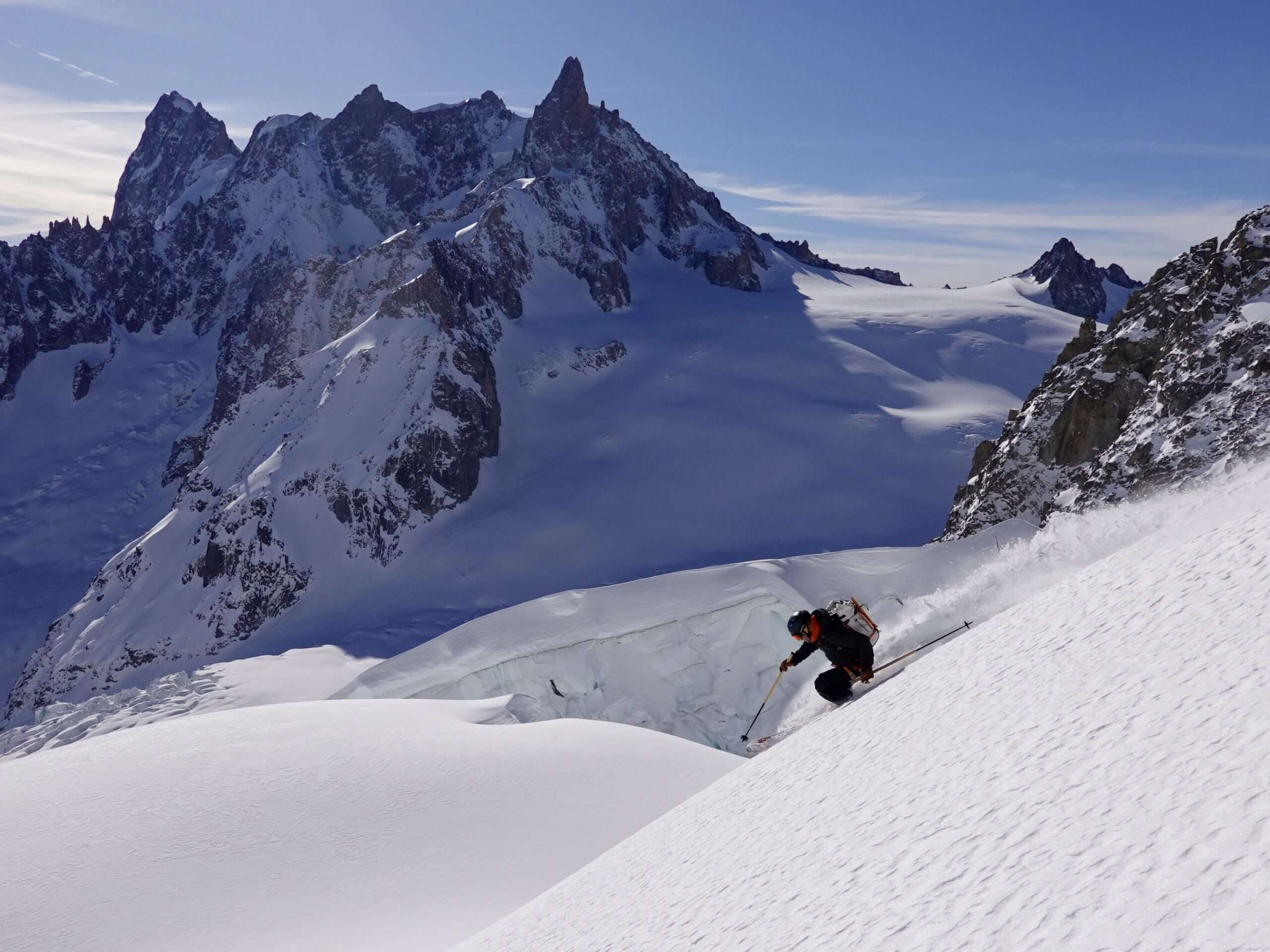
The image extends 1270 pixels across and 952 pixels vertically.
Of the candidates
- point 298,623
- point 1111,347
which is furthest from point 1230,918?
point 298,623

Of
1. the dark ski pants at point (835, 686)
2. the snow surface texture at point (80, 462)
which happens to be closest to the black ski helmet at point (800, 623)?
the dark ski pants at point (835, 686)

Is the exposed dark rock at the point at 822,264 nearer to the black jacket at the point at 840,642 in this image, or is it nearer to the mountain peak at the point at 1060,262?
the mountain peak at the point at 1060,262

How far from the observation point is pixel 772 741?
1084 cm

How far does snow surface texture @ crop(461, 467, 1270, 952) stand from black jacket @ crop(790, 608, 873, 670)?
7.22 feet

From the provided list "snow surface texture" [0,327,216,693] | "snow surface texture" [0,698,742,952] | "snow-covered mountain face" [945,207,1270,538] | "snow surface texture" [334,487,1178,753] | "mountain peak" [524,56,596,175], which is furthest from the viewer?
"mountain peak" [524,56,596,175]

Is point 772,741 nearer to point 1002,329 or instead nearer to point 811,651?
point 811,651

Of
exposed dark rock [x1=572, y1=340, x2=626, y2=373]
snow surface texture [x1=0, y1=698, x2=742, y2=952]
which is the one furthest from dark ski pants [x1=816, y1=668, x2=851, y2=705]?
exposed dark rock [x1=572, y1=340, x2=626, y2=373]

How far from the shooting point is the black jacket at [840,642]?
10000 mm

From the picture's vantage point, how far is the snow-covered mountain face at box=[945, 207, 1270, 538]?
2538 centimetres

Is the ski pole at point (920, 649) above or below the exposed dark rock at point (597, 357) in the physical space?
below

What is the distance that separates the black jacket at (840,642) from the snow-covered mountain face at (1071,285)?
132221mm

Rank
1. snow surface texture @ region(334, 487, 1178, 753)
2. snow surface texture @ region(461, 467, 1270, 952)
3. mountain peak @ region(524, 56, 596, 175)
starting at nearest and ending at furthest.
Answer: snow surface texture @ region(461, 467, 1270, 952) < snow surface texture @ region(334, 487, 1178, 753) < mountain peak @ region(524, 56, 596, 175)

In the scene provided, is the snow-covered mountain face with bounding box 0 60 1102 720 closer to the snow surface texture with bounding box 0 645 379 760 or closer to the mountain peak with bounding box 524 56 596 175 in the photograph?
the mountain peak with bounding box 524 56 596 175

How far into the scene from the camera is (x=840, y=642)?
10.0m
